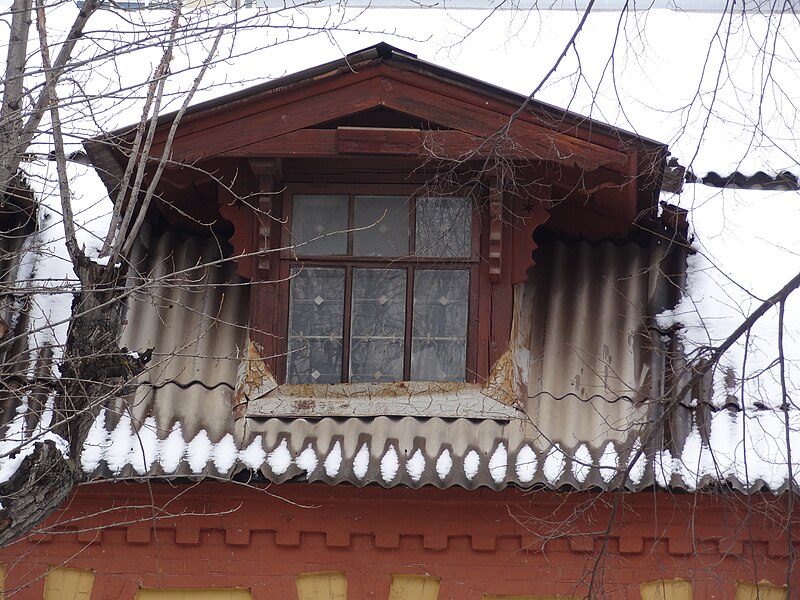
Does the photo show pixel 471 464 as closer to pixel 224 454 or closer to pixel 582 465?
pixel 582 465

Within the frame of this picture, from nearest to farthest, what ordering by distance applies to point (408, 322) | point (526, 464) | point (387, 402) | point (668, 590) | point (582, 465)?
point (582, 465), point (526, 464), point (668, 590), point (387, 402), point (408, 322)

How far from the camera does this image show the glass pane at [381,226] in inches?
256

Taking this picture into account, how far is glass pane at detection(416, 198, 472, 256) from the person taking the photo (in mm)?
6488

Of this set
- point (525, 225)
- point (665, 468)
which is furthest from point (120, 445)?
point (665, 468)

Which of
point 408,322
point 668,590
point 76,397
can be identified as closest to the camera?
point 76,397

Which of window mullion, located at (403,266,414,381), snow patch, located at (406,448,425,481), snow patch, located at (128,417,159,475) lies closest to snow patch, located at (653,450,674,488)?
snow patch, located at (406,448,425,481)

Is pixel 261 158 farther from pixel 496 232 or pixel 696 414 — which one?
pixel 696 414

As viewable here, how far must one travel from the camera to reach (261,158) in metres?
6.38

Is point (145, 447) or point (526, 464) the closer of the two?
point (526, 464)

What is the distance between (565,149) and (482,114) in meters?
0.47

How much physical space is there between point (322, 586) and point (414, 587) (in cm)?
46

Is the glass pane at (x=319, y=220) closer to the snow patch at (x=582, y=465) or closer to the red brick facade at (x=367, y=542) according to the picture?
the red brick facade at (x=367, y=542)

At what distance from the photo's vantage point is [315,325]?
21.2ft

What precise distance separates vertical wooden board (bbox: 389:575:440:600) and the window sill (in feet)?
2.65
